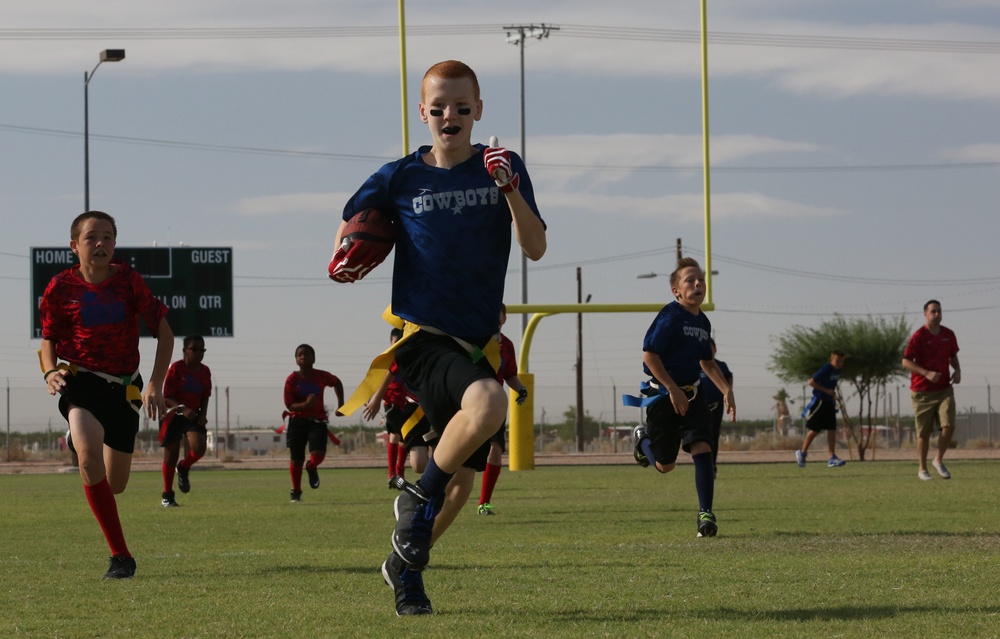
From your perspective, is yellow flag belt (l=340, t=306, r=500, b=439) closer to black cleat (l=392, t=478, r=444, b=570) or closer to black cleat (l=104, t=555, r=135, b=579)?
black cleat (l=392, t=478, r=444, b=570)

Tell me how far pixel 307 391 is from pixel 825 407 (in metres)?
11.2

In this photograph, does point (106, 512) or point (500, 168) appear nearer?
point (500, 168)

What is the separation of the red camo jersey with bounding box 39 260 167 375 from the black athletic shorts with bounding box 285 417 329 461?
892cm

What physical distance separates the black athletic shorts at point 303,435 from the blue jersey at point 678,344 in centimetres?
709

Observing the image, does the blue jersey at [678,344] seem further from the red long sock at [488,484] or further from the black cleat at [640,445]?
the red long sock at [488,484]

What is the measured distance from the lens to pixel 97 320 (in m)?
7.83

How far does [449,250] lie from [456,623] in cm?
142

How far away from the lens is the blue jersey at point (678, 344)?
34.7 ft

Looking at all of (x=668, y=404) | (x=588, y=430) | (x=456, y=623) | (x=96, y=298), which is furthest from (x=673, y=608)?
(x=588, y=430)

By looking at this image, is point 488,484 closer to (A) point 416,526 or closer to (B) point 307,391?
(B) point 307,391

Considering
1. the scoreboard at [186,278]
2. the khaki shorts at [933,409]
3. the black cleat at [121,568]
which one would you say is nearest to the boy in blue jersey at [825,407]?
the khaki shorts at [933,409]

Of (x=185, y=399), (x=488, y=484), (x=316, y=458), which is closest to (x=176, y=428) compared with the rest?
(x=185, y=399)

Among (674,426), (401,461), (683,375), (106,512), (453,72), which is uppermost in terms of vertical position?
(453,72)

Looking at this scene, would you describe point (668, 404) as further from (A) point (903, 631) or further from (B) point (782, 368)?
(B) point (782, 368)
